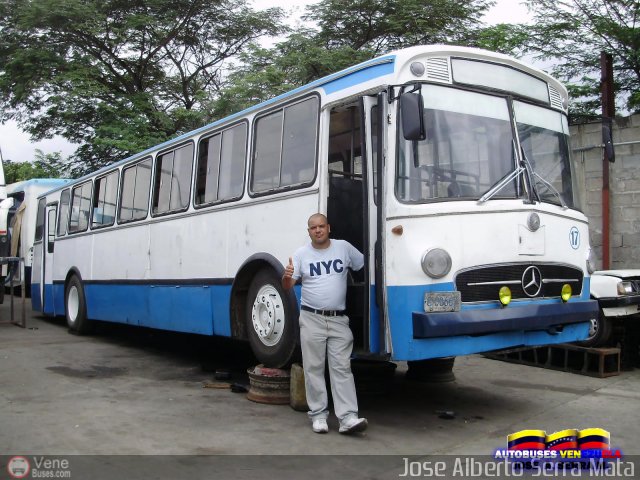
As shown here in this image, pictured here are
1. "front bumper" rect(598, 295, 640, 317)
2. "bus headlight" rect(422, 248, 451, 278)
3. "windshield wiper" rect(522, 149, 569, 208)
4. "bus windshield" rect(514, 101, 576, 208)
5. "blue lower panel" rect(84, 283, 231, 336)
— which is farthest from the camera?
"front bumper" rect(598, 295, 640, 317)

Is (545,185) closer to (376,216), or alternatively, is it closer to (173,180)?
(376,216)

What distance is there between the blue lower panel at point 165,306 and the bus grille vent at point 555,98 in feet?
12.7

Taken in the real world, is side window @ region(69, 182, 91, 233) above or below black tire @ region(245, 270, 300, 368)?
above

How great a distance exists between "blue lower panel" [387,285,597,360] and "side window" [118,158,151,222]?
5386mm

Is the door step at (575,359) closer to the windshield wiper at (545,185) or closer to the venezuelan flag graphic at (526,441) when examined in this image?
the windshield wiper at (545,185)

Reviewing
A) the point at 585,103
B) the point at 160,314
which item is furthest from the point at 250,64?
the point at 160,314

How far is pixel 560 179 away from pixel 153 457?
433cm

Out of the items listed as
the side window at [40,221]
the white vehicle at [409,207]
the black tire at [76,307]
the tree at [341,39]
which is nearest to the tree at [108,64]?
the tree at [341,39]

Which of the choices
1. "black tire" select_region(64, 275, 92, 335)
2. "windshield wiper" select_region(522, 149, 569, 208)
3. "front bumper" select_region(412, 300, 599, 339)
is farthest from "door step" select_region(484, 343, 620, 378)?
"black tire" select_region(64, 275, 92, 335)

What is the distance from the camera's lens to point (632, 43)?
48.4ft

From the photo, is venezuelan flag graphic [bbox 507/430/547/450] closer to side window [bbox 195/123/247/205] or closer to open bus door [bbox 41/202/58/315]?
side window [bbox 195/123/247/205]

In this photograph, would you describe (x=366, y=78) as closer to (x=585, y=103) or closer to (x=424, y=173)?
(x=424, y=173)

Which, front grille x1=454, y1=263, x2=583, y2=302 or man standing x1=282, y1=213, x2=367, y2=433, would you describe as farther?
man standing x1=282, y1=213, x2=367, y2=433

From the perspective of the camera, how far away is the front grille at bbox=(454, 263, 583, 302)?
5289 millimetres
